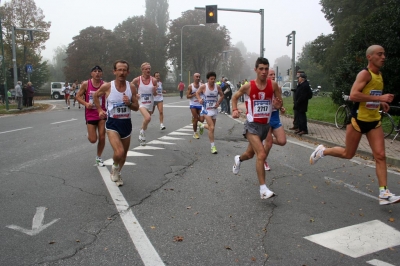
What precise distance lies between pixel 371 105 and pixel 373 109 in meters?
0.06

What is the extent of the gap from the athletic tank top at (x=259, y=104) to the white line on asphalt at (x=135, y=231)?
214cm

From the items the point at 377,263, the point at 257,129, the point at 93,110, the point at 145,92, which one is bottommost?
the point at 377,263

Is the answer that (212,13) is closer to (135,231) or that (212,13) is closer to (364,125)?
(364,125)

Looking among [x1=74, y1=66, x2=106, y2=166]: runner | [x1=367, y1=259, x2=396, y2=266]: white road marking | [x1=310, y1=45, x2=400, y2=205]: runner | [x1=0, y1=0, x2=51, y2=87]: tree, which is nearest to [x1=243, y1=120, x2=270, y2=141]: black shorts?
[x1=310, y1=45, x2=400, y2=205]: runner

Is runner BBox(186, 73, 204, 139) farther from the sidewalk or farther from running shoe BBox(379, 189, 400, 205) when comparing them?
running shoe BBox(379, 189, 400, 205)

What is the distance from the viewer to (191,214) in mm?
4707

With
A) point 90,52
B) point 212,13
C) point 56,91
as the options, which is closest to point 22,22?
point 56,91

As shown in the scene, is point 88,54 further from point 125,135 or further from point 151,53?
point 125,135

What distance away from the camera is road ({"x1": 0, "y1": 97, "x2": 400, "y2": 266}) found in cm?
361

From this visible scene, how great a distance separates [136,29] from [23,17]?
26730 millimetres

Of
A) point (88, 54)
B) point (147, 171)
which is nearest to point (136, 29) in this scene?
point (88, 54)

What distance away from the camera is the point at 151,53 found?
71.4m

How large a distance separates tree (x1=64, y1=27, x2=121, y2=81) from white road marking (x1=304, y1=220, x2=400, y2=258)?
194ft

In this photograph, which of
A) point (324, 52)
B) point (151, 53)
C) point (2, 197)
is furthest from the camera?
point (151, 53)
